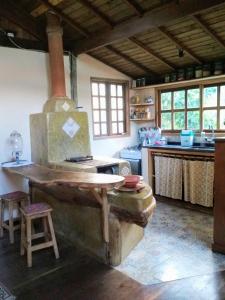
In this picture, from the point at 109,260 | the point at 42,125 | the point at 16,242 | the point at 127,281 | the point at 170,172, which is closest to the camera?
the point at 127,281

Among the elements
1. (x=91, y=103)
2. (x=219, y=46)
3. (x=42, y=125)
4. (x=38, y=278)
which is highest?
(x=219, y=46)

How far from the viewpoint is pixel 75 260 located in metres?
2.79

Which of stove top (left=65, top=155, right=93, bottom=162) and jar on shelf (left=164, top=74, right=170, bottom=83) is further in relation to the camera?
jar on shelf (left=164, top=74, right=170, bottom=83)

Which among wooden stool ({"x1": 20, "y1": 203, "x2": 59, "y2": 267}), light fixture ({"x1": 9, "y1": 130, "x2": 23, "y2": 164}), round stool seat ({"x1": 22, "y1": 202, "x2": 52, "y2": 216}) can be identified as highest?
light fixture ({"x1": 9, "y1": 130, "x2": 23, "y2": 164})

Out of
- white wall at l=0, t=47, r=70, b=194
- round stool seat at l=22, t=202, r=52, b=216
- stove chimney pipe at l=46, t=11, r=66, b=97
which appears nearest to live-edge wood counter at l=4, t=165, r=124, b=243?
round stool seat at l=22, t=202, r=52, b=216

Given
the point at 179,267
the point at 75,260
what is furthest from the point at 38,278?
the point at 179,267

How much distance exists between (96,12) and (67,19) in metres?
0.53

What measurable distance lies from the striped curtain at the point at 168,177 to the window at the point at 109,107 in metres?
1.27

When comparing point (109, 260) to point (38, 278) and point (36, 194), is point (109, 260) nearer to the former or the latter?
point (38, 278)

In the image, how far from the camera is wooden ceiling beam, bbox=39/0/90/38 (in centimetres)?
364

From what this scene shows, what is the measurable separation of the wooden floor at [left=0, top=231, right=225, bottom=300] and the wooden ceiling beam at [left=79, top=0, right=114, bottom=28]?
9.94 feet

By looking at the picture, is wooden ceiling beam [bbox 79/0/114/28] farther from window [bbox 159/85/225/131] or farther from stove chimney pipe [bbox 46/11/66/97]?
window [bbox 159/85/225/131]

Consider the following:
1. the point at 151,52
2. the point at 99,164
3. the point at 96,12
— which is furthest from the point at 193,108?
the point at 99,164

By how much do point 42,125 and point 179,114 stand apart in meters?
2.61
